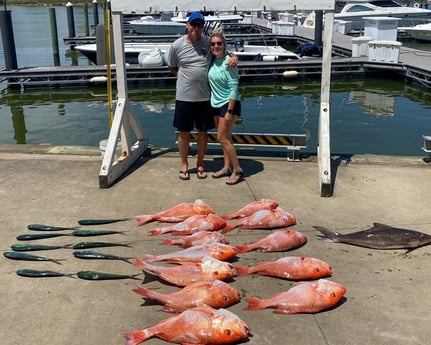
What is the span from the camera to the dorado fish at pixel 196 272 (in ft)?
12.3

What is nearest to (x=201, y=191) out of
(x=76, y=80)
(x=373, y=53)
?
(x=76, y=80)

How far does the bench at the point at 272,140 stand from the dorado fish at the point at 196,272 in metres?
3.20

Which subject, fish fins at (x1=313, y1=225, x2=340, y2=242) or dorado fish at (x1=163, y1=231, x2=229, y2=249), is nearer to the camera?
dorado fish at (x1=163, y1=231, x2=229, y2=249)

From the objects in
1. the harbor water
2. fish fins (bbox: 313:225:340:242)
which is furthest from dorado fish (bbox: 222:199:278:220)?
the harbor water

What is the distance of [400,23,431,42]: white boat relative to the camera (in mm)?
30734

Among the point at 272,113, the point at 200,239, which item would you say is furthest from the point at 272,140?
the point at 272,113

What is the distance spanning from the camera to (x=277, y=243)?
14.3ft

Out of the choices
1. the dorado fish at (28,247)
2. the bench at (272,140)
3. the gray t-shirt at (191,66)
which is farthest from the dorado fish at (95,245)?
the bench at (272,140)

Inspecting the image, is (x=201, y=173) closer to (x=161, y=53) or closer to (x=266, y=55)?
(x=161, y=53)

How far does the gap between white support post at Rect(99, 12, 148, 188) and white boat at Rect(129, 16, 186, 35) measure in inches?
964

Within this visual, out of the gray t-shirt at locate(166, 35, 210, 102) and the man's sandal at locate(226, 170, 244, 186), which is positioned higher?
the gray t-shirt at locate(166, 35, 210, 102)

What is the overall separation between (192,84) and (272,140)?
5.30ft

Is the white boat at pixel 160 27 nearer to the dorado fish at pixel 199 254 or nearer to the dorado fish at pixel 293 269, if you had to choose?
the dorado fish at pixel 199 254

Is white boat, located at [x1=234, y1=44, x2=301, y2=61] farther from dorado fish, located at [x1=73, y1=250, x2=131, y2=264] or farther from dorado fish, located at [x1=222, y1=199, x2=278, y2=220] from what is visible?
dorado fish, located at [x1=73, y1=250, x2=131, y2=264]
